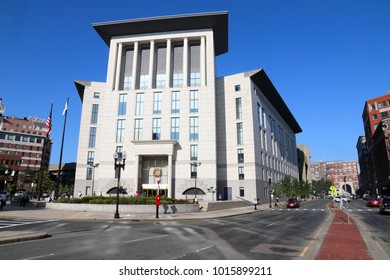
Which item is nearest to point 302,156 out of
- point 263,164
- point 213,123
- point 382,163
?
point 382,163

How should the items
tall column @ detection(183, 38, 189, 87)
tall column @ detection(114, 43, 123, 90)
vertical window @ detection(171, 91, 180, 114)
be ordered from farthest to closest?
tall column @ detection(114, 43, 123, 90) < tall column @ detection(183, 38, 189, 87) < vertical window @ detection(171, 91, 180, 114)

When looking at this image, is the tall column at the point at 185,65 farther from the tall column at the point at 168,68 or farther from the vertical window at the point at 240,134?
the vertical window at the point at 240,134

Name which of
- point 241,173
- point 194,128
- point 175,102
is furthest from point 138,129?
point 241,173

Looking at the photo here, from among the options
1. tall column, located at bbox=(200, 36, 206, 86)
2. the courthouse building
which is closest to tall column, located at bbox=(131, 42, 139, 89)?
the courthouse building

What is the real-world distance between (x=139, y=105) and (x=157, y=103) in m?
4.11

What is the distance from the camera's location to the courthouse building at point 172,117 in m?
54.3

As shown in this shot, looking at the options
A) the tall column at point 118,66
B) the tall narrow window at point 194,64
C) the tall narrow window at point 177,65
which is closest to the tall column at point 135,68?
the tall column at point 118,66

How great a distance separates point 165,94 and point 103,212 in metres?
34.6

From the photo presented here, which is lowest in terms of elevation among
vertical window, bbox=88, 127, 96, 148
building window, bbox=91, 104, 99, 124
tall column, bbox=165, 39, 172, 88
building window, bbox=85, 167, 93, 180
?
Result: building window, bbox=85, 167, 93, 180

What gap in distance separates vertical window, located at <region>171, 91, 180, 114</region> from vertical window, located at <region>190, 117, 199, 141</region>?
3.88m

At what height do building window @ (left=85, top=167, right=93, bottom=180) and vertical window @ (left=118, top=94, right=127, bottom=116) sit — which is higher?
vertical window @ (left=118, top=94, right=127, bottom=116)

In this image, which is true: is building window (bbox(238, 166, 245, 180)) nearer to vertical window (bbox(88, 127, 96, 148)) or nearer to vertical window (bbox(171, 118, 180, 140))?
vertical window (bbox(171, 118, 180, 140))

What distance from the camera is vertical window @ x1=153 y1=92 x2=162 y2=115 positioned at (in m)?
57.2
